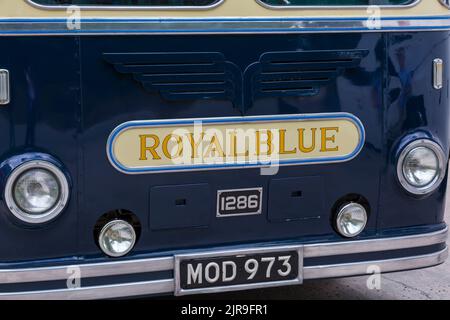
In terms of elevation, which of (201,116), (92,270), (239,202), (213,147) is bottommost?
(92,270)

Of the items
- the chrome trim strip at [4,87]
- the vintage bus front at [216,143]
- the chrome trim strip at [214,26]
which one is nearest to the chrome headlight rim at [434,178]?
the vintage bus front at [216,143]

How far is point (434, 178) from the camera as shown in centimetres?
410

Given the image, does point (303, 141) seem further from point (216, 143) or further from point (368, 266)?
point (368, 266)

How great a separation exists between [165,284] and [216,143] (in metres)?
0.67

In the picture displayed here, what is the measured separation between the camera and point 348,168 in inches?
158

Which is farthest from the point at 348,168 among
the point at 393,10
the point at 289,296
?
the point at 289,296

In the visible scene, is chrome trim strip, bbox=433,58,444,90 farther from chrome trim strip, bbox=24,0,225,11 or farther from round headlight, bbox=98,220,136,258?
round headlight, bbox=98,220,136,258

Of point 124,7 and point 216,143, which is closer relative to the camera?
point 124,7

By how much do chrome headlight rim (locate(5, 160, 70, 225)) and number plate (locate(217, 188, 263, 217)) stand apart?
0.72m

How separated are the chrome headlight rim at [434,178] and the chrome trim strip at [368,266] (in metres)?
0.33

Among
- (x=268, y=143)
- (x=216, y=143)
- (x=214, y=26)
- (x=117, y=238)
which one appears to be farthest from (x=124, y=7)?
(x=117, y=238)

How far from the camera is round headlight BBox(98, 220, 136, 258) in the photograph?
364cm

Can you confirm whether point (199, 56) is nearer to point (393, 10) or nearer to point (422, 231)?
point (393, 10)

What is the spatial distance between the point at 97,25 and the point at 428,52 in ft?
5.47
